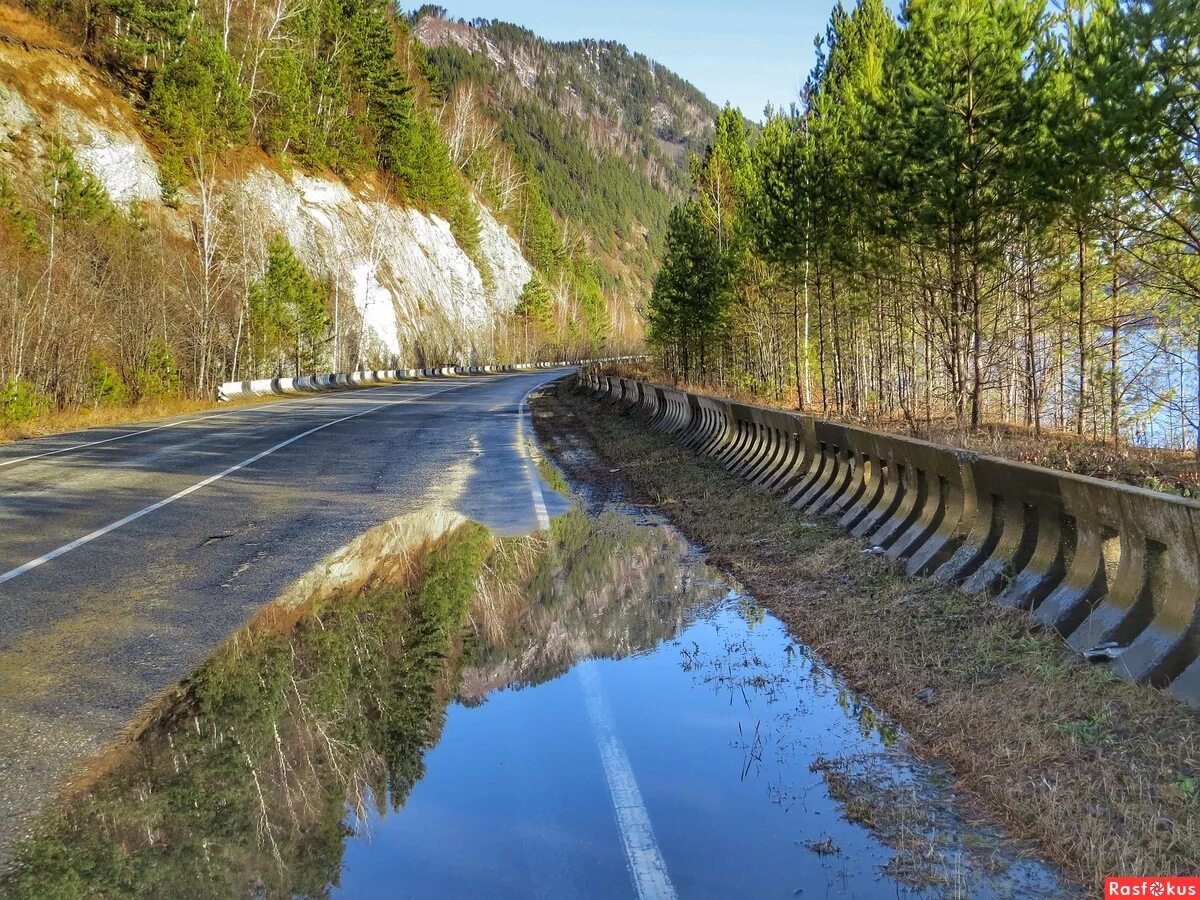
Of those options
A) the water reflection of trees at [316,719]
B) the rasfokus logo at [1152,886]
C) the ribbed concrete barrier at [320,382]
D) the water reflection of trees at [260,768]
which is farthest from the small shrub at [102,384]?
the rasfokus logo at [1152,886]

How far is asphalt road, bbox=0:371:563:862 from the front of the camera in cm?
506

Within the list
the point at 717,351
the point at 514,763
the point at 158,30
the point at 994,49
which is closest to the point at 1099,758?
the point at 514,763

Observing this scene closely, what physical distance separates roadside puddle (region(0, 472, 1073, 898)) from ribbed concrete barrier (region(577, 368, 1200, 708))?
133 cm

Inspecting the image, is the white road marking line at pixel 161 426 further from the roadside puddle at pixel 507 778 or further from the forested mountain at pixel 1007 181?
the forested mountain at pixel 1007 181

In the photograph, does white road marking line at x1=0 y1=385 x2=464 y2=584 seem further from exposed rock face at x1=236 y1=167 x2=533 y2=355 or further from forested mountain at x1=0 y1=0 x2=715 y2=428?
exposed rock face at x1=236 y1=167 x2=533 y2=355

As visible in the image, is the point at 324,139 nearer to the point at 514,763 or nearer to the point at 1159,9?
the point at 1159,9

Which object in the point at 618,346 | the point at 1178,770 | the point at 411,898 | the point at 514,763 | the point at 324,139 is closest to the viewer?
the point at 411,898

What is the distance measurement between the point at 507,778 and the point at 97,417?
2373 cm

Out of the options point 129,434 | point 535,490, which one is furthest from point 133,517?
point 129,434

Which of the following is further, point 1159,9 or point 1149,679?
point 1159,9

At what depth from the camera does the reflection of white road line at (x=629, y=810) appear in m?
3.46

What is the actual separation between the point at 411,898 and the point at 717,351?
142ft

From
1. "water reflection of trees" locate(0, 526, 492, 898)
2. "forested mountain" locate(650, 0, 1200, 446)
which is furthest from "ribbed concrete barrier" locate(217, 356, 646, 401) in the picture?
"water reflection of trees" locate(0, 526, 492, 898)

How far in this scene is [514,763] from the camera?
4500mm
